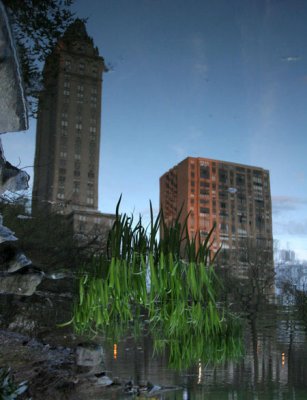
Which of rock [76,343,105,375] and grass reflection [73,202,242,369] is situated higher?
grass reflection [73,202,242,369]

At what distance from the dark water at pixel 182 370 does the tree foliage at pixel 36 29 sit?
3.72 m

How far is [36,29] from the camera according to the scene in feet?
12.4

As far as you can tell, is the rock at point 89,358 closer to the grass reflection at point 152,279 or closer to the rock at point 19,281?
the grass reflection at point 152,279

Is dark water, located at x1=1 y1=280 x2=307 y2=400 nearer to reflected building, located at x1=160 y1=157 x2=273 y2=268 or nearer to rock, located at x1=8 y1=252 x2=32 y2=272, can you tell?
rock, located at x1=8 y1=252 x2=32 y2=272

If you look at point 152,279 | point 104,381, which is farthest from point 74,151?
point 152,279

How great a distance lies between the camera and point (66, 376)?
1098 centimetres

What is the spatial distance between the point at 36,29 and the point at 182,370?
10469 millimetres

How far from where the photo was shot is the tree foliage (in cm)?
358

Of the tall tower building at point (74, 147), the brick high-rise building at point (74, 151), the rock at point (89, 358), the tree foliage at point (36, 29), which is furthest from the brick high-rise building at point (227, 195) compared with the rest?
the tree foliage at point (36, 29)

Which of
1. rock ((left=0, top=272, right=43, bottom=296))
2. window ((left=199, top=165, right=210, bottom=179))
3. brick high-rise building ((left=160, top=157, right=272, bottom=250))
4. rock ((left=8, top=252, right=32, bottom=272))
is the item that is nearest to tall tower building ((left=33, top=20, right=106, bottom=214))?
rock ((left=0, top=272, right=43, bottom=296))

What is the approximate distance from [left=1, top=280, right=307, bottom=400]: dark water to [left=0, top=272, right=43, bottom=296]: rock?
10.2 feet

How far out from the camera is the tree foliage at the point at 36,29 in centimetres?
358

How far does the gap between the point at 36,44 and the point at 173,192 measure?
68.3 metres

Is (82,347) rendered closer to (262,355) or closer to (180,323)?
(262,355)
